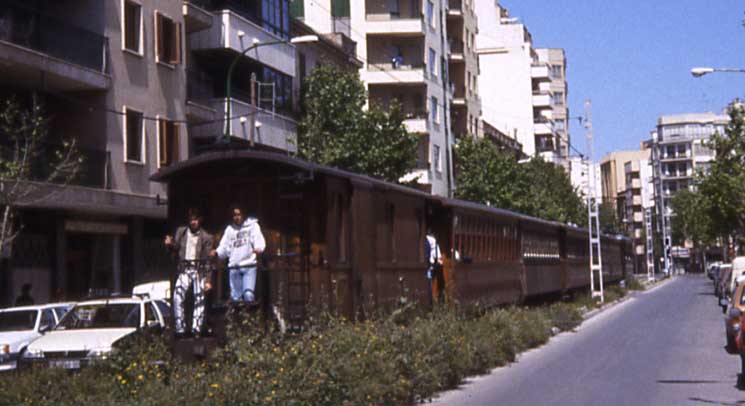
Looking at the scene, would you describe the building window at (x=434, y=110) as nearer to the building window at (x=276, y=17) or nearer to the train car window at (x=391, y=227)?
the building window at (x=276, y=17)

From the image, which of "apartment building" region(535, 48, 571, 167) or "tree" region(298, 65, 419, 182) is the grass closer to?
"tree" region(298, 65, 419, 182)

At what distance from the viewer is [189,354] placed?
49.8ft

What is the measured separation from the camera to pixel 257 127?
40.8m

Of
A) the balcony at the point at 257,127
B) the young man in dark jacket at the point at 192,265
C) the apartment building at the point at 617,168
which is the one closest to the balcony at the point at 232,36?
the balcony at the point at 257,127

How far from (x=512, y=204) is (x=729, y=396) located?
46285 millimetres

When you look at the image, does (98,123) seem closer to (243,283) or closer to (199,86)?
(199,86)

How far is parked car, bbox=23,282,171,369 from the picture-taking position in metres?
17.9

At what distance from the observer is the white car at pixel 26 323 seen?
20266 mm

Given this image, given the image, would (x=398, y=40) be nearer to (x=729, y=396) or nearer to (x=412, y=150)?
Answer: (x=412, y=150)

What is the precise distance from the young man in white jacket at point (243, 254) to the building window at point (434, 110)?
164 feet

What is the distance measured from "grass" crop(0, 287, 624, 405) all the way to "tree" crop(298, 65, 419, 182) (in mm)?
25981

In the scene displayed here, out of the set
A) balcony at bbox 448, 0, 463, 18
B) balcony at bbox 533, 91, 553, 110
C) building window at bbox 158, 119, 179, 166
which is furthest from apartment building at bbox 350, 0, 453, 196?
balcony at bbox 533, 91, 553, 110

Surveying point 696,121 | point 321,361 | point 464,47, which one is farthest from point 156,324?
point 696,121

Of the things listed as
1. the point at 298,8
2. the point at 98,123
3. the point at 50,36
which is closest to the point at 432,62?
the point at 298,8
